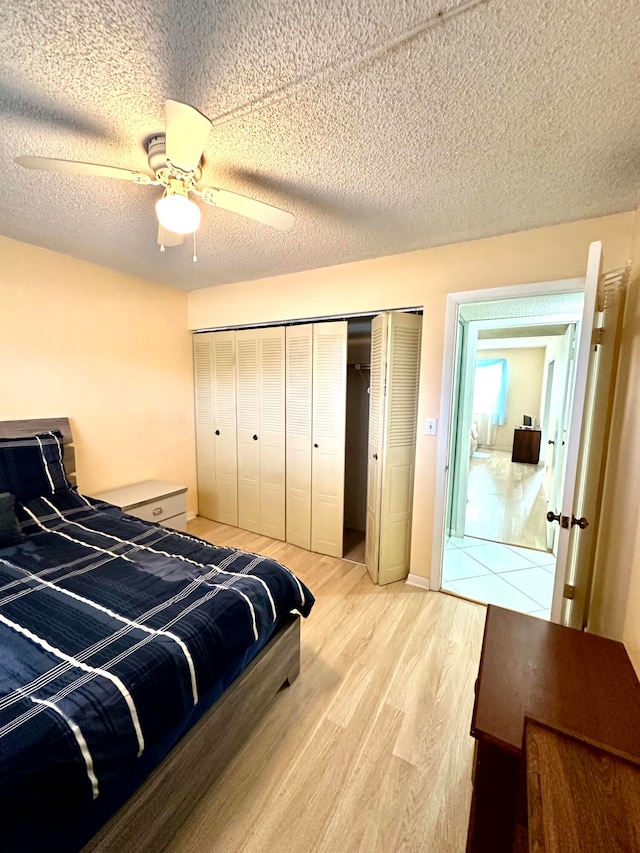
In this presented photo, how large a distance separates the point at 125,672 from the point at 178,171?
166 centimetres

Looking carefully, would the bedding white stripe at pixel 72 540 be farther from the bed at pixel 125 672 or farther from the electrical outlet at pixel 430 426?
the electrical outlet at pixel 430 426

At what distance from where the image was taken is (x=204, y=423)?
3545 millimetres

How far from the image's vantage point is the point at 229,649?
1.22m

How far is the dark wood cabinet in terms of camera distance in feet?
22.0

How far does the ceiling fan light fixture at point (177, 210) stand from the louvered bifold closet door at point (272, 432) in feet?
5.36

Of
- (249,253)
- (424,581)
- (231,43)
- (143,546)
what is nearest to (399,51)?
(231,43)

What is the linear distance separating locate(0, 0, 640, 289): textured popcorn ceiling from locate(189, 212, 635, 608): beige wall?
5.4 inches

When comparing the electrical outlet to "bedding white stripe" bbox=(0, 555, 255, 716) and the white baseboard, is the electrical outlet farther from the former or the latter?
"bedding white stripe" bbox=(0, 555, 255, 716)

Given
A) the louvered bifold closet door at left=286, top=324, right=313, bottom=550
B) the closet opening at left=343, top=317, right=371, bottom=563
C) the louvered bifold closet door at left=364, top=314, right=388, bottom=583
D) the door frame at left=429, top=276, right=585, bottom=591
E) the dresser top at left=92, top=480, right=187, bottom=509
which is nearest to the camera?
the door frame at left=429, top=276, right=585, bottom=591

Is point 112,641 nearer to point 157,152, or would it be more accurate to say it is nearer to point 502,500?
point 157,152

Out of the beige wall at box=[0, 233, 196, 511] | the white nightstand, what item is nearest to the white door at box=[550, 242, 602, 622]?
the white nightstand

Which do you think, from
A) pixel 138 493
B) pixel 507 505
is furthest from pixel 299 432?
pixel 507 505

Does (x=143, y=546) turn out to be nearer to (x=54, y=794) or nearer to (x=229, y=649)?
(x=229, y=649)

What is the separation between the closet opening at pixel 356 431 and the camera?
10.6 feet
